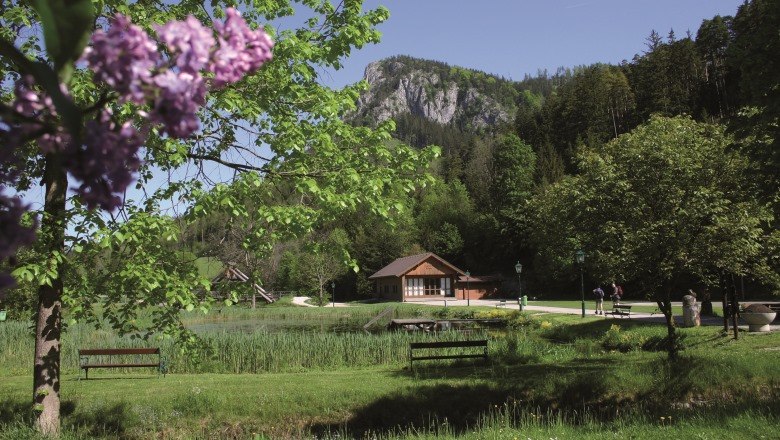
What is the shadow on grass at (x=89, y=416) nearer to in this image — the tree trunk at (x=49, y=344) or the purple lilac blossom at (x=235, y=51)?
the tree trunk at (x=49, y=344)

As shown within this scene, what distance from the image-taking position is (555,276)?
54719 mm

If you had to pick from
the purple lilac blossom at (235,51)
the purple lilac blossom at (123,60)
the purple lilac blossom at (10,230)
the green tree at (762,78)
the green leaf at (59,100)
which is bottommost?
the purple lilac blossom at (10,230)

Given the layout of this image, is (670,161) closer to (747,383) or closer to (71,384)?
(747,383)

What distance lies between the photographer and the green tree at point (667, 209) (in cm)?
1364

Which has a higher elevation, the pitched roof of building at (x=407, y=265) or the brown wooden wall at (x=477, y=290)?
the pitched roof of building at (x=407, y=265)

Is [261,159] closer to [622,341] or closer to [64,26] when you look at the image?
[64,26]

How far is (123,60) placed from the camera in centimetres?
132

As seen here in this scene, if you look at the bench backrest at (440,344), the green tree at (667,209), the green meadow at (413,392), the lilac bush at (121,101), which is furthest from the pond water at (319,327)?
the lilac bush at (121,101)

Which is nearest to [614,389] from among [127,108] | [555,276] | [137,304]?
[137,304]

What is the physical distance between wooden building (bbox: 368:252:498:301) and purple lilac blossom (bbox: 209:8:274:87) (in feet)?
213

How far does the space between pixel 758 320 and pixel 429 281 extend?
52.6m

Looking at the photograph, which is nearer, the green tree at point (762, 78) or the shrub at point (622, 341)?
the green tree at point (762, 78)

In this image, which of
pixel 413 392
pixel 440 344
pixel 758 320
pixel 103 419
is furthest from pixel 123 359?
pixel 758 320

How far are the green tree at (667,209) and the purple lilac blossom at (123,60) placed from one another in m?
14.1
